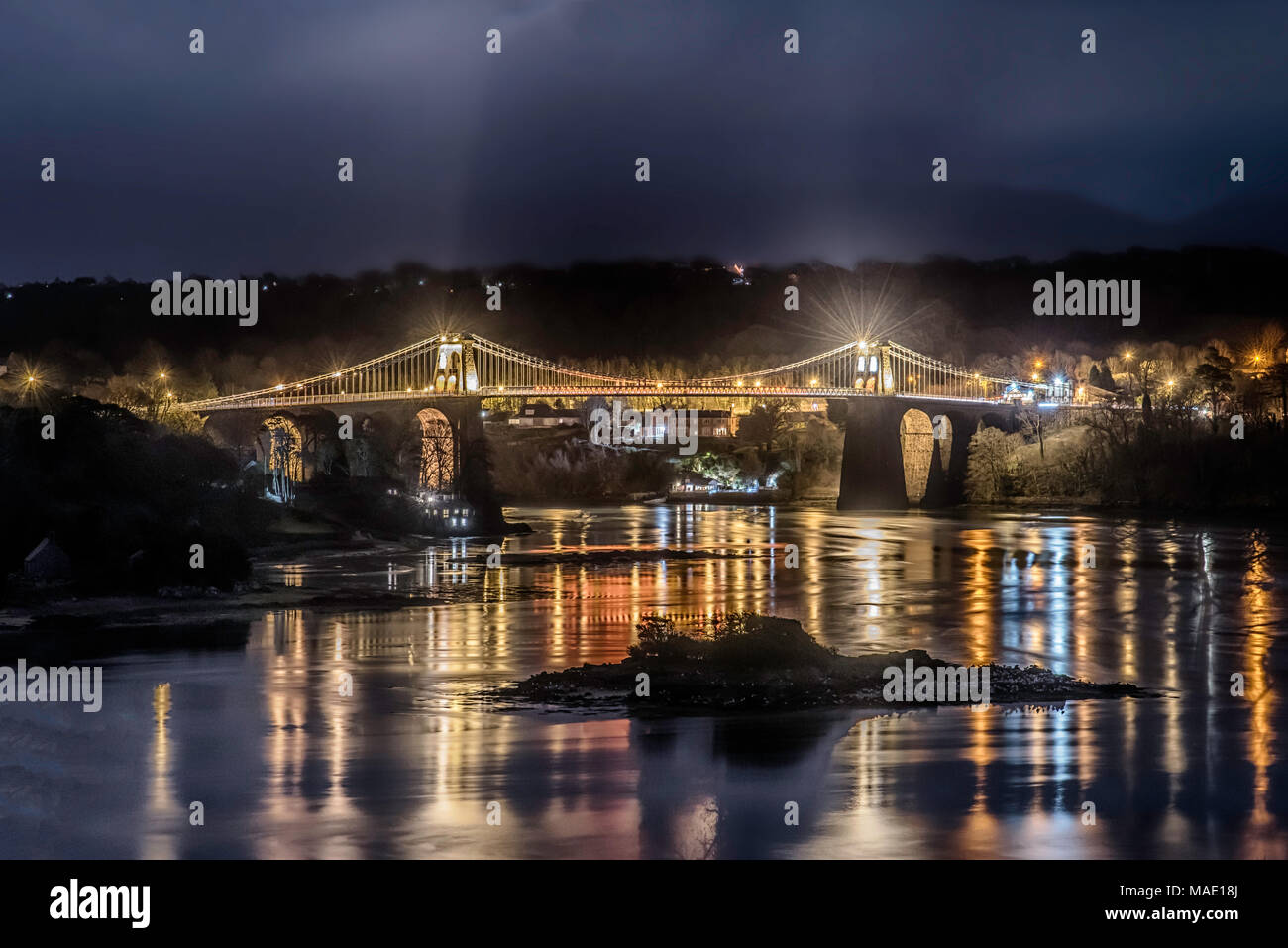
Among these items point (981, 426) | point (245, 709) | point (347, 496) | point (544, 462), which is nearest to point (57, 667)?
point (245, 709)

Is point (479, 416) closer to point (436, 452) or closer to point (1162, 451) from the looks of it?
point (436, 452)

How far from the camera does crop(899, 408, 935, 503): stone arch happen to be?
131625 mm

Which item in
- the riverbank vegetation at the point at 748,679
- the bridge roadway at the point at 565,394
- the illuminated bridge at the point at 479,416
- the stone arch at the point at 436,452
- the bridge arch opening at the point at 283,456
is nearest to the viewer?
the riverbank vegetation at the point at 748,679

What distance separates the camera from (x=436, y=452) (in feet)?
315

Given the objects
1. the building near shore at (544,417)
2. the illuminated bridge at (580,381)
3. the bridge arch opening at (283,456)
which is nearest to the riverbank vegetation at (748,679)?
the bridge arch opening at (283,456)

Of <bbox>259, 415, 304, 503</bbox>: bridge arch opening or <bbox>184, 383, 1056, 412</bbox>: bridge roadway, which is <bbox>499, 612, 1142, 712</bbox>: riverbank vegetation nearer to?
<bbox>259, 415, 304, 503</bbox>: bridge arch opening

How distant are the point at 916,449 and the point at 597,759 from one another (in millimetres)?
119468

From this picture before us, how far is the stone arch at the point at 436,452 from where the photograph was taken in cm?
9206

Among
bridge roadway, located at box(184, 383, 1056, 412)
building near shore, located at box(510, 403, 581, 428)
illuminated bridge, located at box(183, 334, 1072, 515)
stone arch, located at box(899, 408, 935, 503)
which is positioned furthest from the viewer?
building near shore, located at box(510, 403, 581, 428)

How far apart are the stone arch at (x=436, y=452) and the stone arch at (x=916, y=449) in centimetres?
4407

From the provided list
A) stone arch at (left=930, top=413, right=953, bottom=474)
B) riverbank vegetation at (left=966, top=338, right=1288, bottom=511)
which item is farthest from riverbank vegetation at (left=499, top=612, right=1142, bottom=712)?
stone arch at (left=930, top=413, right=953, bottom=474)

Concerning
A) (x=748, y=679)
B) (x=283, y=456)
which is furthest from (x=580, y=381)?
(x=748, y=679)

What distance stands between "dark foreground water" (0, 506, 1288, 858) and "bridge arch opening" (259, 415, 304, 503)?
3616cm

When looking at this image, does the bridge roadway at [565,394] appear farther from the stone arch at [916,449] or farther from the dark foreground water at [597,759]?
the dark foreground water at [597,759]
